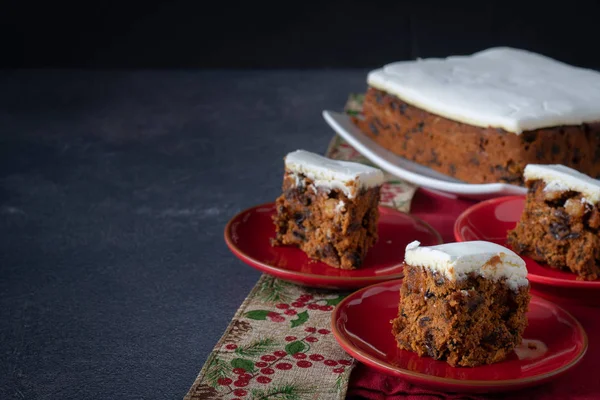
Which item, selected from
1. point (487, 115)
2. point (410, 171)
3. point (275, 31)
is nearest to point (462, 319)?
point (487, 115)

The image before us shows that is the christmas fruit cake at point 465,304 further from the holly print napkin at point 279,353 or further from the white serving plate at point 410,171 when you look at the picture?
the white serving plate at point 410,171

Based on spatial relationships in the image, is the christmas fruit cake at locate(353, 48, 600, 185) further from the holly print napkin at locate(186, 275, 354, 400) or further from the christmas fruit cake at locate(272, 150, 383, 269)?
the holly print napkin at locate(186, 275, 354, 400)


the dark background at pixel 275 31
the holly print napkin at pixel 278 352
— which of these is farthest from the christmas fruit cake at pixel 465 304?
the dark background at pixel 275 31

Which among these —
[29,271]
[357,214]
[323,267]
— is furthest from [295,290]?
[29,271]

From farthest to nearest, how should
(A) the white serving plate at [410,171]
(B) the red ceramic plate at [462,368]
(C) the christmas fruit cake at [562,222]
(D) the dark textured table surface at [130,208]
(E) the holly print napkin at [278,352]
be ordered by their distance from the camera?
(A) the white serving plate at [410,171] < (C) the christmas fruit cake at [562,222] < (D) the dark textured table surface at [130,208] < (E) the holly print napkin at [278,352] < (B) the red ceramic plate at [462,368]

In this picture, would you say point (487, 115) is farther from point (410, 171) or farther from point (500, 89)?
point (410, 171)

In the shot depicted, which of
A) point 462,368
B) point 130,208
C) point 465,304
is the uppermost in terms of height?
point 465,304
